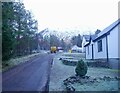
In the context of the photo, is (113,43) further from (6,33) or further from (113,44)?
(6,33)

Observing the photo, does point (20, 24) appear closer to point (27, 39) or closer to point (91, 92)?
point (27, 39)

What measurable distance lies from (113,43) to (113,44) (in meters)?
0.10

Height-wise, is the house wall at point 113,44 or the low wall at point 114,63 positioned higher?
the house wall at point 113,44

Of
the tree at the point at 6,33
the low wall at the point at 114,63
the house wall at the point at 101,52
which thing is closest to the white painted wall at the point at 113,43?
the low wall at the point at 114,63

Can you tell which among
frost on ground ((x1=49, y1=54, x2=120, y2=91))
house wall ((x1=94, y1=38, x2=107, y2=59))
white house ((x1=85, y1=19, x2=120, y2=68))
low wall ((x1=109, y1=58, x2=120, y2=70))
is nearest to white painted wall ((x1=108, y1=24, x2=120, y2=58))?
white house ((x1=85, y1=19, x2=120, y2=68))

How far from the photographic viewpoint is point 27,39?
55688 mm

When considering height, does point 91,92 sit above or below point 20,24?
below

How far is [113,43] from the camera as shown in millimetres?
28484

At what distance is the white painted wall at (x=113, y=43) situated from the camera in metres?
28.1

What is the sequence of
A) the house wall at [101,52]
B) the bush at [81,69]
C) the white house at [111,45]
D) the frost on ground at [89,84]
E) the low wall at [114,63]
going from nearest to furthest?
1. the frost on ground at [89,84]
2. the bush at [81,69]
3. the low wall at [114,63]
4. the white house at [111,45]
5. the house wall at [101,52]

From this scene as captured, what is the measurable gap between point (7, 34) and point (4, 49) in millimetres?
1643

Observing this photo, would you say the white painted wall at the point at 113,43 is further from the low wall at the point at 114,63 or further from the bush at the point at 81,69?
the bush at the point at 81,69

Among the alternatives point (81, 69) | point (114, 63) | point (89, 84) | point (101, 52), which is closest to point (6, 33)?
point (114, 63)

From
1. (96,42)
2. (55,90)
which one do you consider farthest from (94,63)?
(55,90)
